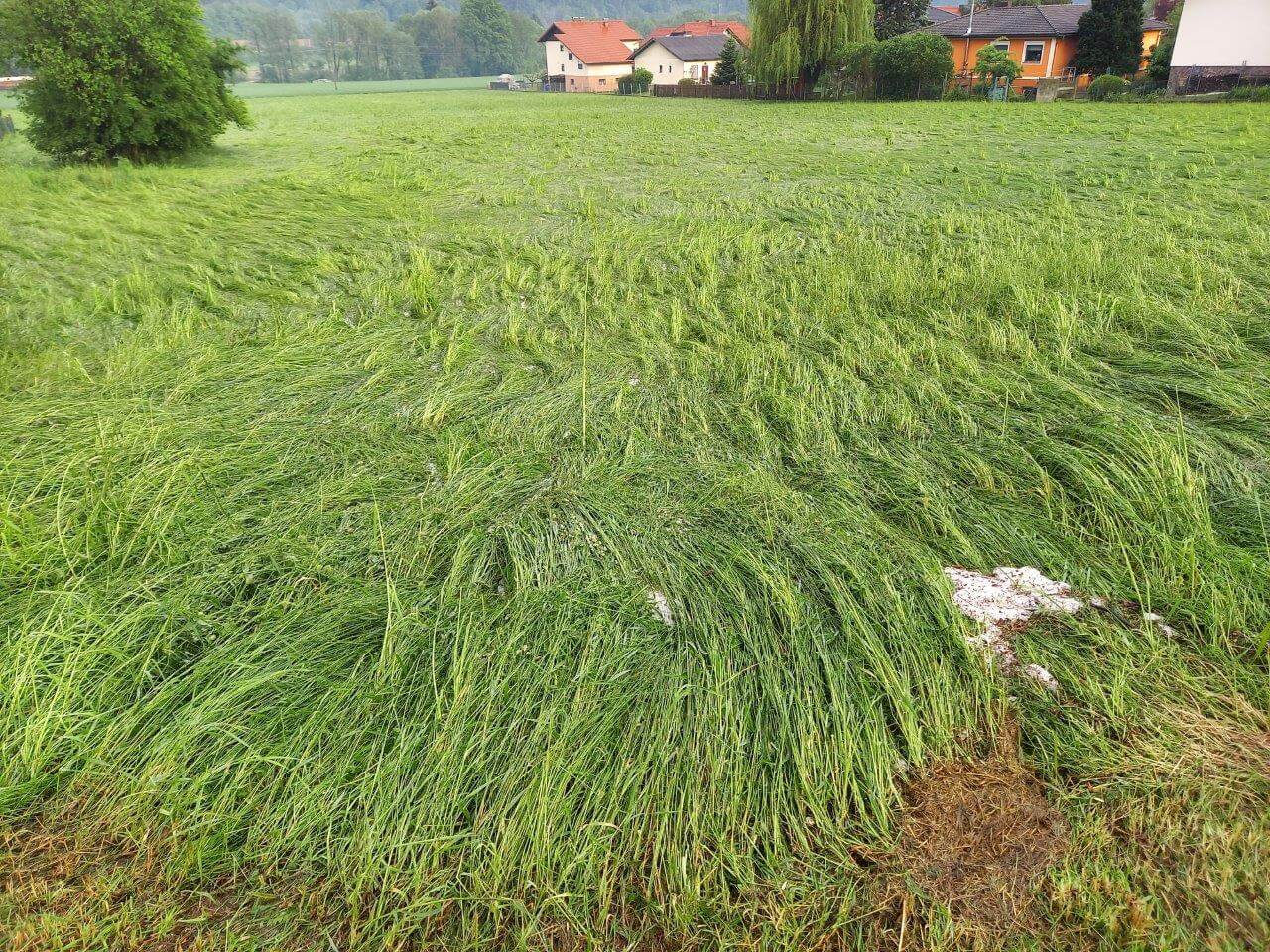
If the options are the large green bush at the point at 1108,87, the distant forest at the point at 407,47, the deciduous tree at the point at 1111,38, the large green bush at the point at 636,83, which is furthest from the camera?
the distant forest at the point at 407,47

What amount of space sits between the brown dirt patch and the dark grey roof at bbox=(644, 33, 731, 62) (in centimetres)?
4852

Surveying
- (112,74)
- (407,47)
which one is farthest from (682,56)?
(407,47)

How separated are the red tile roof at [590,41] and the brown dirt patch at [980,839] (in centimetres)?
5928

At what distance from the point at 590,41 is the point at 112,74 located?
172 ft

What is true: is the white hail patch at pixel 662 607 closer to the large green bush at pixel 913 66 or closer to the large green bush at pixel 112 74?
the large green bush at pixel 112 74

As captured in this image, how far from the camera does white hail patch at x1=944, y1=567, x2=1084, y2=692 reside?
1.94m

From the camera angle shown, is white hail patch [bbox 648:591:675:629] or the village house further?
the village house

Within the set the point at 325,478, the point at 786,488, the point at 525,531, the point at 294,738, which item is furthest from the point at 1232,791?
the point at 325,478

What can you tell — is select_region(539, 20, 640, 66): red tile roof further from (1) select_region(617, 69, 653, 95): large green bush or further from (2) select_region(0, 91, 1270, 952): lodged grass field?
(2) select_region(0, 91, 1270, 952): lodged grass field

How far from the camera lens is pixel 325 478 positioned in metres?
2.72

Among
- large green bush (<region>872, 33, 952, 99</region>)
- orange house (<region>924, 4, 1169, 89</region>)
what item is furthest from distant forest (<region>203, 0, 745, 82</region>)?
large green bush (<region>872, 33, 952, 99</region>)

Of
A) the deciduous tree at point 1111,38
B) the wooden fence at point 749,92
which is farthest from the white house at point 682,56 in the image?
the deciduous tree at point 1111,38

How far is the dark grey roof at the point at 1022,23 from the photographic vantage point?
27828mm

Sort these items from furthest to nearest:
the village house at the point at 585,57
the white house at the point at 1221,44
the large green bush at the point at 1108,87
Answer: the village house at the point at 585,57 < the large green bush at the point at 1108,87 < the white house at the point at 1221,44
